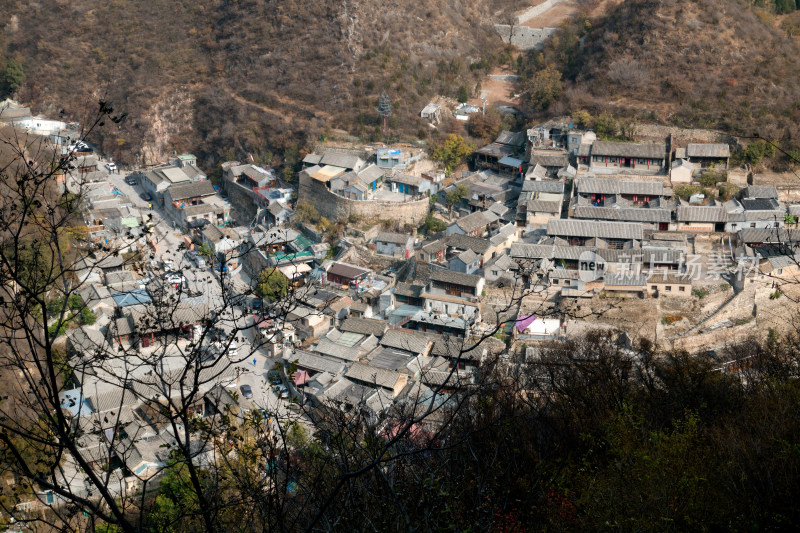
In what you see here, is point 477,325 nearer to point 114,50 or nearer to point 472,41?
point 472,41

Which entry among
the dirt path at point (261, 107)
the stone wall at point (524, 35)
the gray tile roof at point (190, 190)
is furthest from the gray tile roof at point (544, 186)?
the stone wall at point (524, 35)

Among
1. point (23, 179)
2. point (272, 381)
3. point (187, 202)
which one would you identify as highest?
point (23, 179)

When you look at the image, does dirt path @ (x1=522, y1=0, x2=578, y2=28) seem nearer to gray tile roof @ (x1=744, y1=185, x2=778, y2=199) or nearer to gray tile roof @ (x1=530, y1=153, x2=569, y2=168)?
gray tile roof @ (x1=530, y1=153, x2=569, y2=168)

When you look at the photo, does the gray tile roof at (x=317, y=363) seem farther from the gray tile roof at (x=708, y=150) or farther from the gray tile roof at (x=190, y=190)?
the gray tile roof at (x=708, y=150)

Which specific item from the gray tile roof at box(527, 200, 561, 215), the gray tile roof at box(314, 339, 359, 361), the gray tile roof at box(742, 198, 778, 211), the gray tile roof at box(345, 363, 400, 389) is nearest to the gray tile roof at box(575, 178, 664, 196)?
the gray tile roof at box(527, 200, 561, 215)

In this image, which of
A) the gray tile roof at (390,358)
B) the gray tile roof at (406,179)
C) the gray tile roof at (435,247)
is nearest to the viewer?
the gray tile roof at (390,358)

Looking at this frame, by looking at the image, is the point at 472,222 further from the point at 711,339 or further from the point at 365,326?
the point at 711,339

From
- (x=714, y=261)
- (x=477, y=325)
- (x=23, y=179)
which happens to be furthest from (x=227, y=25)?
(x=23, y=179)
